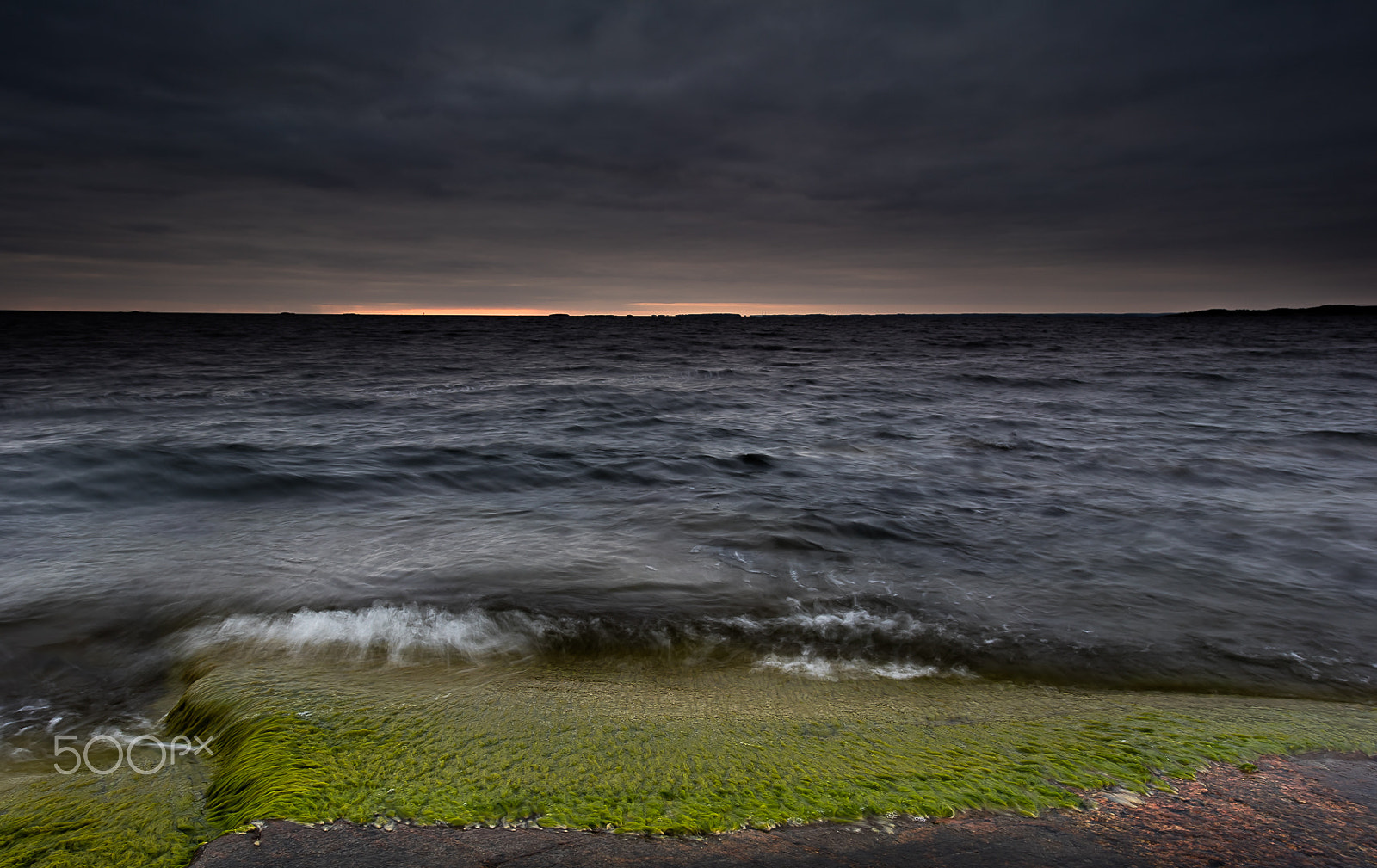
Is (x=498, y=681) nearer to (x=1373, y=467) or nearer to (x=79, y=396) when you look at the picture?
(x=1373, y=467)

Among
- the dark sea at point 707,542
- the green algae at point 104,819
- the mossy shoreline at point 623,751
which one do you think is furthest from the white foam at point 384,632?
the green algae at point 104,819

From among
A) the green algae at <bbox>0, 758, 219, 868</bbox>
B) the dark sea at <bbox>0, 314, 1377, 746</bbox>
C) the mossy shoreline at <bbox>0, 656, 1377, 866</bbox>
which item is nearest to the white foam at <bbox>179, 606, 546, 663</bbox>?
the dark sea at <bbox>0, 314, 1377, 746</bbox>

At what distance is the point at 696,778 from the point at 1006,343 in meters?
60.5

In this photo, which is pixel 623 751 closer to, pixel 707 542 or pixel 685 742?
pixel 685 742

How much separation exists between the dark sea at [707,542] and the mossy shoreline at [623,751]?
459 mm

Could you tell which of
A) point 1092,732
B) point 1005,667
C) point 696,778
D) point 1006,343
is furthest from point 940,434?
point 1006,343

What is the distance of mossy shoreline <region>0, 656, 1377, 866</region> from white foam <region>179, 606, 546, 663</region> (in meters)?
0.40

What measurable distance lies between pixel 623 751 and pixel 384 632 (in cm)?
259

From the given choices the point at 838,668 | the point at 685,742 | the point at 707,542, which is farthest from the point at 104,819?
the point at 707,542

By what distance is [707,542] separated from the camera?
710 centimetres

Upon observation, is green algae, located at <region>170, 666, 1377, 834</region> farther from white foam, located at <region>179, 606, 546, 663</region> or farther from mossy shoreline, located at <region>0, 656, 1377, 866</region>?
white foam, located at <region>179, 606, 546, 663</region>

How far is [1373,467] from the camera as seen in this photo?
34.4ft

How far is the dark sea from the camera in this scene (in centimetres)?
459

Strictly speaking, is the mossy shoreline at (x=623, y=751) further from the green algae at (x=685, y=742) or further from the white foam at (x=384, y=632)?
the white foam at (x=384, y=632)
